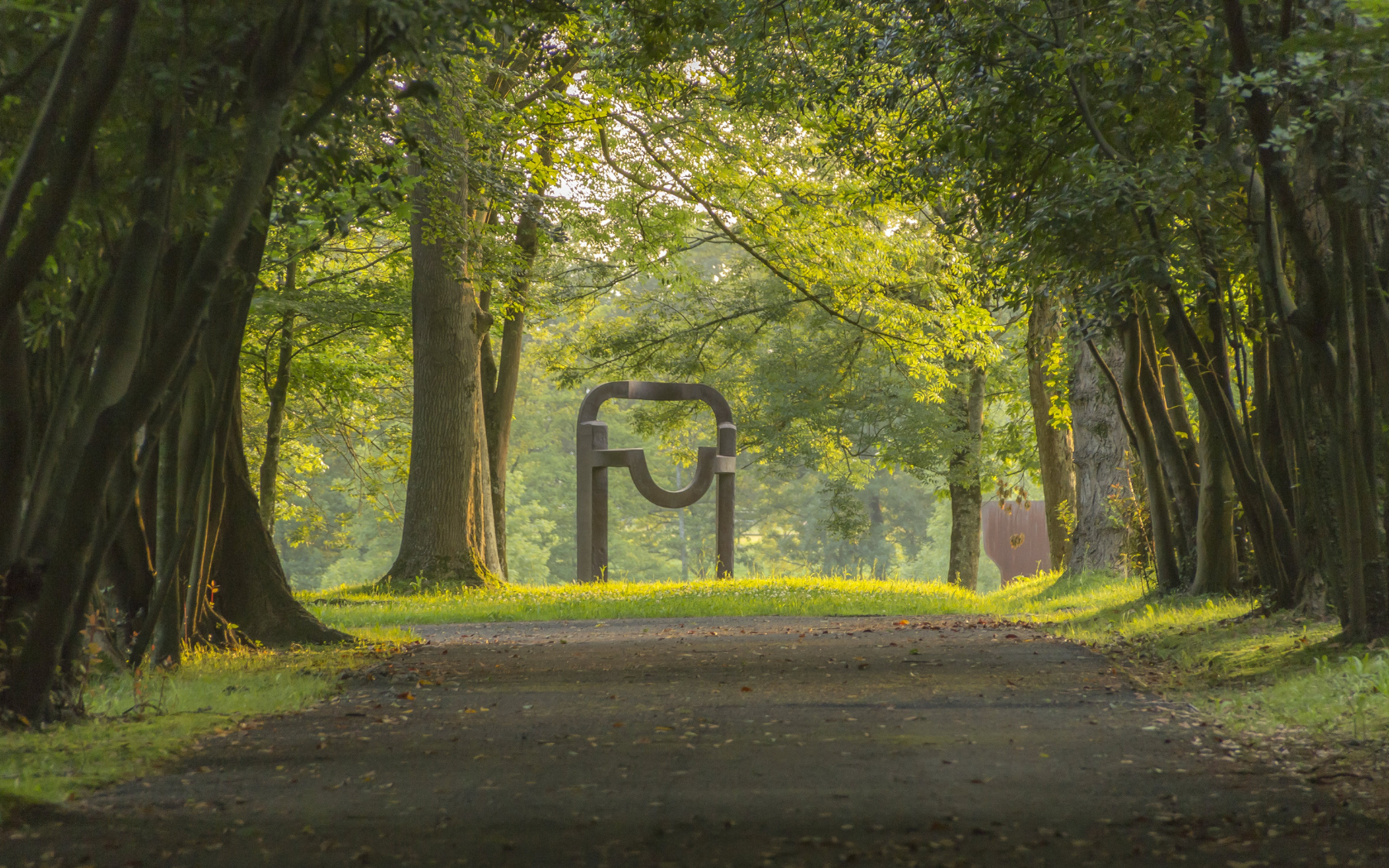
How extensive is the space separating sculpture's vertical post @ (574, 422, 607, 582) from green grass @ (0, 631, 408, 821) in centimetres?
989

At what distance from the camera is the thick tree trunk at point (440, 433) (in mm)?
15773

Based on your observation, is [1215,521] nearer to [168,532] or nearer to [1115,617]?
[1115,617]

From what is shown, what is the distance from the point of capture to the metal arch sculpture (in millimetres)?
18953

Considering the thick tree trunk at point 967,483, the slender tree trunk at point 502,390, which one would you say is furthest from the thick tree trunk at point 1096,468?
the slender tree trunk at point 502,390

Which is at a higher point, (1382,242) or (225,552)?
(1382,242)

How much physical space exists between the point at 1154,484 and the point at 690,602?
17.8ft

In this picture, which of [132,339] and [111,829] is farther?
[132,339]

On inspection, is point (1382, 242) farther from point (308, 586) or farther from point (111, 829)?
point (308, 586)

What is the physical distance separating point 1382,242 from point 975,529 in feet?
59.7

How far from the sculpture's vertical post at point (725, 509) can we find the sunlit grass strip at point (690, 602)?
181cm

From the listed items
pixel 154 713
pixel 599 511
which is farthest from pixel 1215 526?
pixel 599 511

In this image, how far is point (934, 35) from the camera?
856 cm

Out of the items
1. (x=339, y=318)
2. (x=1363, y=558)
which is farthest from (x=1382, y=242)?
(x=339, y=318)

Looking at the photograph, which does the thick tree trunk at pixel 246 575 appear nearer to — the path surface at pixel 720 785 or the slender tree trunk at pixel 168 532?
the slender tree trunk at pixel 168 532
